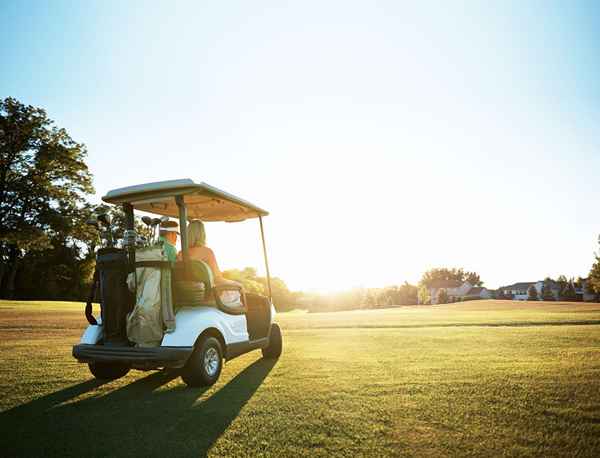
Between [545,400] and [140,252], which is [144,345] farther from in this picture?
[545,400]

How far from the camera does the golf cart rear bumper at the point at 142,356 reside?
496 centimetres

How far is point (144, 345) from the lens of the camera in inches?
208

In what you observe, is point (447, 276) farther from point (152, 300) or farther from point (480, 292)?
point (152, 300)

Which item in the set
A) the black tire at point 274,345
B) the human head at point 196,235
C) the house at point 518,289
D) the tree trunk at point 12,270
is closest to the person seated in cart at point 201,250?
the human head at point 196,235

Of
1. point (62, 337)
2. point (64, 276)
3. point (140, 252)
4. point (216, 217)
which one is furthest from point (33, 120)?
point (140, 252)

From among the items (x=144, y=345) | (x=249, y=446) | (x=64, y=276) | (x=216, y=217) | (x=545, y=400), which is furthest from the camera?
(x=64, y=276)

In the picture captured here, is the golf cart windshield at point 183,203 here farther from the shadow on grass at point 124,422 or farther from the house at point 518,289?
the house at point 518,289

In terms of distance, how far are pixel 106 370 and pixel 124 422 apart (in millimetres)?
2200

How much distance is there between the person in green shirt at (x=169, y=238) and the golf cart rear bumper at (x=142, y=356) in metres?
1.21

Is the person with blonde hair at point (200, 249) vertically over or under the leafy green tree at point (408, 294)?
over

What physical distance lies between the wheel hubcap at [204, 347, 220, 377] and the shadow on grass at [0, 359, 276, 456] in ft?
0.92

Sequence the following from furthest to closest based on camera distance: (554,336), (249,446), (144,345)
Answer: (554,336) → (144,345) → (249,446)

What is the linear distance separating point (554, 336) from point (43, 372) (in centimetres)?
1107

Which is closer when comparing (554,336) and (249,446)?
(249,446)
